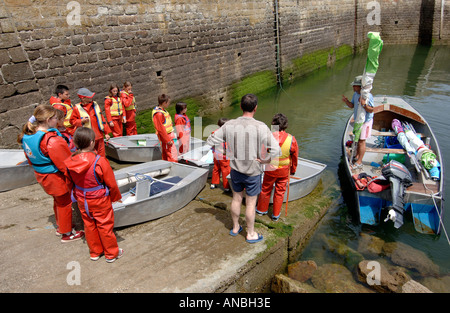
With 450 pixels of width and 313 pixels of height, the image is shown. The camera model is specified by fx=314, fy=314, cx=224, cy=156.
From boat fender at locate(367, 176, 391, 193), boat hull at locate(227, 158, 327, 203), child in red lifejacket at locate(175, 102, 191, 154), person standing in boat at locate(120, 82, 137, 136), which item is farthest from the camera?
person standing in boat at locate(120, 82, 137, 136)

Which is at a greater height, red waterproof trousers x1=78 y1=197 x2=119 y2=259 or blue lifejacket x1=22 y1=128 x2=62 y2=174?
blue lifejacket x1=22 y1=128 x2=62 y2=174

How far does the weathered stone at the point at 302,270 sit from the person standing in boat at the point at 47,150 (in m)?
3.13

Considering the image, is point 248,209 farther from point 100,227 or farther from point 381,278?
point 381,278

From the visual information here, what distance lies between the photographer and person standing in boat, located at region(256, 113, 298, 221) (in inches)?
168

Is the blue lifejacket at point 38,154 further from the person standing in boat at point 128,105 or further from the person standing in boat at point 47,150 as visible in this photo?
the person standing in boat at point 128,105

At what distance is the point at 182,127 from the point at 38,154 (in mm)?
2790

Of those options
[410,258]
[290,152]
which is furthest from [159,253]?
[410,258]

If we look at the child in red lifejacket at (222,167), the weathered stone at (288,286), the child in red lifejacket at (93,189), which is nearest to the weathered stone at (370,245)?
the weathered stone at (288,286)

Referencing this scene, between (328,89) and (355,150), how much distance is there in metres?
9.91

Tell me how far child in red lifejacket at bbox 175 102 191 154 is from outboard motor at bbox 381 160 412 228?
3.58m

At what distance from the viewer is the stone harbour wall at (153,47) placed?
6348 millimetres

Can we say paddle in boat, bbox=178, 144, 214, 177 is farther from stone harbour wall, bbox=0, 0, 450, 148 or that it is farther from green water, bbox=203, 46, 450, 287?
stone harbour wall, bbox=0, 0, 450, 148

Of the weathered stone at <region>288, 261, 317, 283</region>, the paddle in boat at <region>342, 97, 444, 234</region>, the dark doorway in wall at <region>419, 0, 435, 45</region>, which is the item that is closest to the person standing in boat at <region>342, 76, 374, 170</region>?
the paddle in boat at <region>342, 97, 444, 234</region>
